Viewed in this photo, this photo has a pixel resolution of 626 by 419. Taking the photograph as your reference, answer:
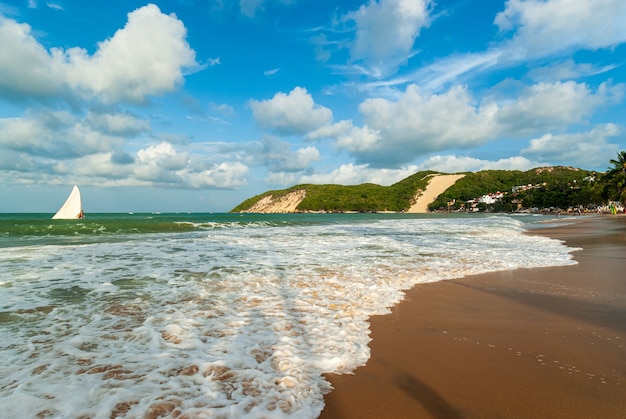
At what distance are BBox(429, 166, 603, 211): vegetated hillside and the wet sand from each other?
93.1m

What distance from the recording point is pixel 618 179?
6688cm

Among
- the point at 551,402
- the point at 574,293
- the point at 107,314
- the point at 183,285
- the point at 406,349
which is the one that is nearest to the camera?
the point at 551,402

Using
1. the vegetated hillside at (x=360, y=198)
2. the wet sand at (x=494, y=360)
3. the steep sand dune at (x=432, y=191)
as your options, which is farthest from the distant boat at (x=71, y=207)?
the steep sand dune at (x=432, y=191)

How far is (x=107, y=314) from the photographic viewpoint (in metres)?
4.71

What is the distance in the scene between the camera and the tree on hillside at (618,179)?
6612cm

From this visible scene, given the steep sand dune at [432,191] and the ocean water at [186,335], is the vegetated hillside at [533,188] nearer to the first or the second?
the steep sand dune at [432,191]

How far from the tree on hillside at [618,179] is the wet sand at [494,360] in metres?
82.3

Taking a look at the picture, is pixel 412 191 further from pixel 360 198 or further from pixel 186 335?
pixel 186 335

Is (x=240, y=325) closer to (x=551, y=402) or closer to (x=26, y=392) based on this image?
(x=26, y=392)

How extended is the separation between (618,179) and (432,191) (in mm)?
107183

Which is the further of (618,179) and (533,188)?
(533,188)

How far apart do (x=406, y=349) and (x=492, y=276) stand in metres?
4.96

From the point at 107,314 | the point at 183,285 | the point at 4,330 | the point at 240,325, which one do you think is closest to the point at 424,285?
the point at 240,325

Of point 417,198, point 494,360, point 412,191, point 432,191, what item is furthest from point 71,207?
point 432,191
